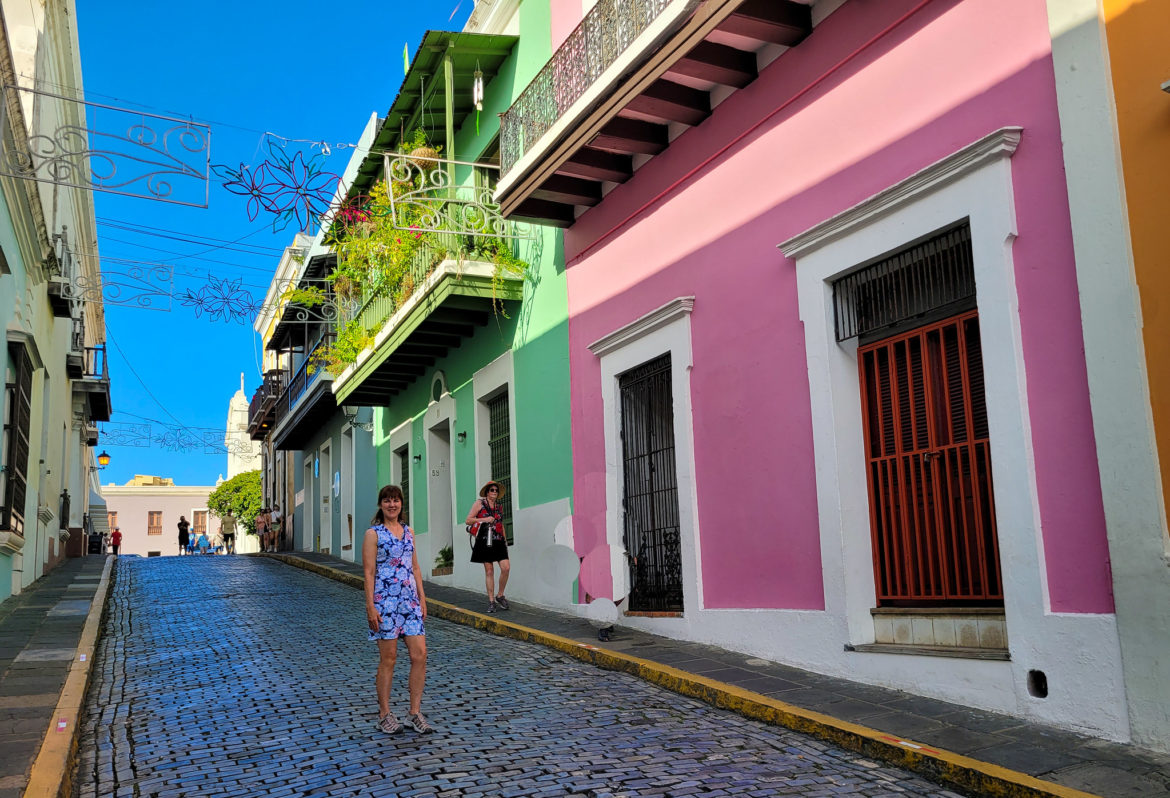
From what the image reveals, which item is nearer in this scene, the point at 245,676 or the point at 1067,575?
the point at 1067,575

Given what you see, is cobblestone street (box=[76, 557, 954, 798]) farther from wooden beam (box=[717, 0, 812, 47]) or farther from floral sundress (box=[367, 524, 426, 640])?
wooden beam (box=[717, 0, 812, 47])

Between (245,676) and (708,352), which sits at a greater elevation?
(708,352)

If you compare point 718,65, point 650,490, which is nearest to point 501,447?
point 650,490

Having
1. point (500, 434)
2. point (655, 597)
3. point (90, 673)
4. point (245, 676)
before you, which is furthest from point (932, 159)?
point (500, 434)

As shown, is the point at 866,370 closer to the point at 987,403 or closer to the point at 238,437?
the point at 987,403

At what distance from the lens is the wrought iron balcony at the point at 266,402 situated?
2950 cm

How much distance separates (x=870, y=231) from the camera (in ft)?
22.3

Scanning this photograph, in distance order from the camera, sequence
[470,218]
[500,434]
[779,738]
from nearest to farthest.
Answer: [779,738] → [470,218] → [500,434]

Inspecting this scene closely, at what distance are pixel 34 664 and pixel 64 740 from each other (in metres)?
2.55

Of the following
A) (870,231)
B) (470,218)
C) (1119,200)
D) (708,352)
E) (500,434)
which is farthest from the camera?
(500,434)

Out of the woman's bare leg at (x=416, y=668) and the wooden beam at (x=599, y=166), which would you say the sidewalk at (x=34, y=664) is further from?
the wooden beam at (x=599, y=166)

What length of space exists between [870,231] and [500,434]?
7350 millimetres

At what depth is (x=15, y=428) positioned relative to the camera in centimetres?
1130

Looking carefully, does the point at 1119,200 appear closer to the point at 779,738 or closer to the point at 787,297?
the point at 787,297
